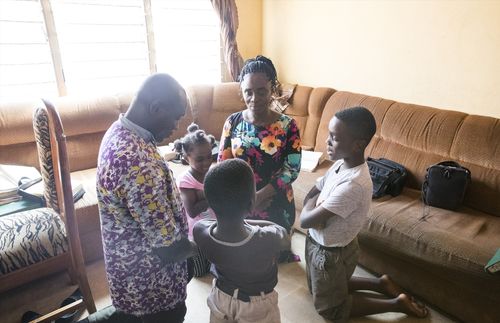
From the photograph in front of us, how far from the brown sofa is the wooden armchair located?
0.38 meters

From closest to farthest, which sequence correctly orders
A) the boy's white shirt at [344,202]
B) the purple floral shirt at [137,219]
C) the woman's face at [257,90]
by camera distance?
1. the purple floral shirt at [137,219]
2. the boy's white shirt at [344,202]
3. the woman's face at [257,90]

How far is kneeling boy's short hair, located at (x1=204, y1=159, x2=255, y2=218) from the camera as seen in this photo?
37.4 inches

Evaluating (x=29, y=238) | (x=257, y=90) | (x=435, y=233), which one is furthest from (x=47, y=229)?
(x=435, y=233)

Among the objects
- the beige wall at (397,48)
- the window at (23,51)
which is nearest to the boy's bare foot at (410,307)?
the beige wall at (397,48)

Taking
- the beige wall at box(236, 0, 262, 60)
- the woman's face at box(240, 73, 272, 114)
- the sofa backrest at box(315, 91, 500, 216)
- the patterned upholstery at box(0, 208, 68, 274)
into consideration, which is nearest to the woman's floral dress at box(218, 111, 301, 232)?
the woman's face at box(240, 73, 272, 114)

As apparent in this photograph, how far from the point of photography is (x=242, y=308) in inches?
41.4

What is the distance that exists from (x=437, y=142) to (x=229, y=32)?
222 cm

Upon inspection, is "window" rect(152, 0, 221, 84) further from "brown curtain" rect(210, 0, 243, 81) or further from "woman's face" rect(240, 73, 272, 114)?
"woman's face" rect(240, 73, 272, 114)

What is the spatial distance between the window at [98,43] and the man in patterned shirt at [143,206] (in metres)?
2.10

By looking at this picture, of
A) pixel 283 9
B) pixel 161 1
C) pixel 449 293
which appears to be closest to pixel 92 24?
pixel 161 1

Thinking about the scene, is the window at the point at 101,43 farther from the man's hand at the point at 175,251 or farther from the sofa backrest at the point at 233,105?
the man's hand at the point at 175,251

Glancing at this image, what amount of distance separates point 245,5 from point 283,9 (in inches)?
17.0

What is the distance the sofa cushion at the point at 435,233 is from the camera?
1.54 m

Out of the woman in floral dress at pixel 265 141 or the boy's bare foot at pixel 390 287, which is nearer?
the woman in floral dress at pixel 265 141
